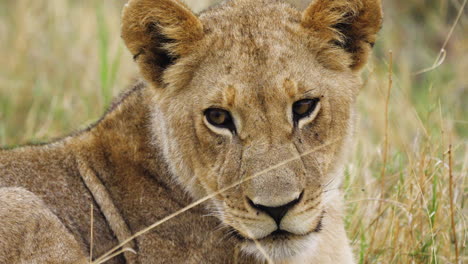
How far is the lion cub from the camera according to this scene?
425 cm

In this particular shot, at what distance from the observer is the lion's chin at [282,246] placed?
13.5 ft

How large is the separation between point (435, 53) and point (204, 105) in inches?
306

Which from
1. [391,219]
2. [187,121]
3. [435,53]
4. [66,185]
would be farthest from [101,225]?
[435,53]

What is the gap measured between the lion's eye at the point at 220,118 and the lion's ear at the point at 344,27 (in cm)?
67

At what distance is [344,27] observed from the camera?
4777mm

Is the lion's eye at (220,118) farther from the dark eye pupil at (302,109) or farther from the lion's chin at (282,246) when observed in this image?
the lion's chin at (282,246)

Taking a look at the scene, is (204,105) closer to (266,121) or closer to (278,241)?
(266,121)

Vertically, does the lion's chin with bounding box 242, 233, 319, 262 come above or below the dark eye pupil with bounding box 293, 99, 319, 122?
below

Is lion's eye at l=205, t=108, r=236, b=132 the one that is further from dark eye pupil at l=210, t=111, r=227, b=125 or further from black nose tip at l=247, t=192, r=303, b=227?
black nose tip at l=247, t=192, r=303, b=227

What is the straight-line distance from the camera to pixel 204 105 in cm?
447

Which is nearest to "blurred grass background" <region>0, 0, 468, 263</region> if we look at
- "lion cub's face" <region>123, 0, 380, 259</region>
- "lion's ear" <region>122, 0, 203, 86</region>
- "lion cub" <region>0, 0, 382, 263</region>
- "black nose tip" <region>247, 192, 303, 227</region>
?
"lion cub" <region>0, 0, 382, 263</region>

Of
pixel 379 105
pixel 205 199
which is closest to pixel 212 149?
pixel 205 199

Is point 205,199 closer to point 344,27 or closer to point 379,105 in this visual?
point 344,27

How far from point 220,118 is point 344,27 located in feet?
3.03
